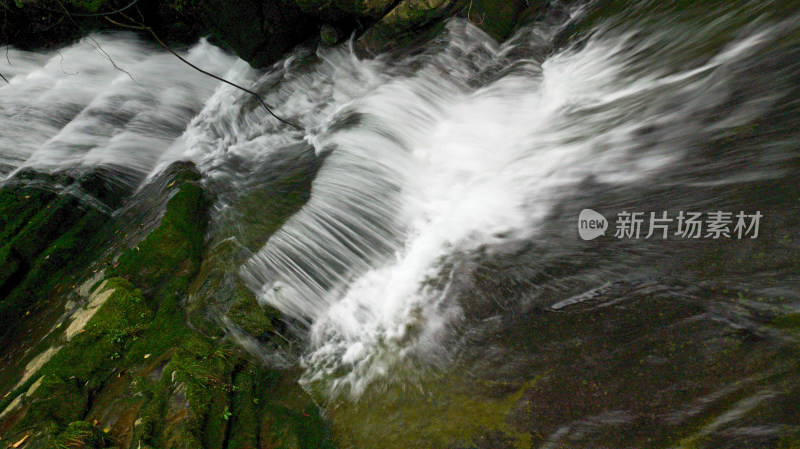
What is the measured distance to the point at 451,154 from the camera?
21.6ft

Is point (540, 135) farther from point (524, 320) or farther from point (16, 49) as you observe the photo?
point (16, 49)

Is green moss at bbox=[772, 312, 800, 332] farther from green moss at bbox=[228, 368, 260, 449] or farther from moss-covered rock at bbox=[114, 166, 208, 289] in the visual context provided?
moss-covered rock at bbox=[114, 166, 208, 289]

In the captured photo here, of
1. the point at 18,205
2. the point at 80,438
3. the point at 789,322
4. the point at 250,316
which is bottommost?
the point at 18,205

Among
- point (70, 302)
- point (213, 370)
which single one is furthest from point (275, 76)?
point (213, 370)

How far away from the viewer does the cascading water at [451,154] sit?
4.22 meters

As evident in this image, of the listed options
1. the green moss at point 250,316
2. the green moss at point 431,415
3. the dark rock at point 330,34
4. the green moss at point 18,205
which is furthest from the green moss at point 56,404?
the dark rock at point 330,34

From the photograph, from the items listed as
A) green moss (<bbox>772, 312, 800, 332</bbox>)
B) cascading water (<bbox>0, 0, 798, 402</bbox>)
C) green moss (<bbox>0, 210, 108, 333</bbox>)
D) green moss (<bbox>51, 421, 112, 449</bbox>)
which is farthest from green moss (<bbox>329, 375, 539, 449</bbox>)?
green moss (<bbox>0, 210, 108, 333</bbox>)

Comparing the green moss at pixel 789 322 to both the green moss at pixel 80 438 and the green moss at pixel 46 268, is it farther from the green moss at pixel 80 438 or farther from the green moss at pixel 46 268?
the green moss at pixel 46 268

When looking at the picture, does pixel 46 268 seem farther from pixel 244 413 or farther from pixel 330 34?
pixel 330 34

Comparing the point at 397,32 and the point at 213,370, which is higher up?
the point at 397,32

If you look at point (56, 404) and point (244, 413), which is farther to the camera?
point (56, 404)

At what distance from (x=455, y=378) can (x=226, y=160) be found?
258 inches

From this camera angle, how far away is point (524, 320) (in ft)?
12.8

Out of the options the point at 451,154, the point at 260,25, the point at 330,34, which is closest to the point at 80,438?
the point at 451,154
